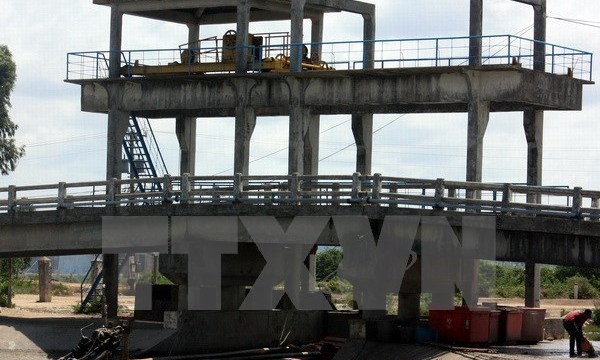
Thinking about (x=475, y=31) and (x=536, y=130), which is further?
(x=536, y=130)

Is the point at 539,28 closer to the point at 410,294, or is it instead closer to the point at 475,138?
the point at 475,138

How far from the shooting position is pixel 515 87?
45.6m

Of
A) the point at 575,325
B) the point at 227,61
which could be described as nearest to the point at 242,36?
the point at 227,61

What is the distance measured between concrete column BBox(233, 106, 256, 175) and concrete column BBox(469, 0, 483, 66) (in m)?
8.23

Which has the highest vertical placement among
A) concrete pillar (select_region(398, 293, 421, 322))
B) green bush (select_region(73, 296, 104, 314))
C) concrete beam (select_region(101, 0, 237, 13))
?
concrete beam (select_region(101, 0, 237, 13))

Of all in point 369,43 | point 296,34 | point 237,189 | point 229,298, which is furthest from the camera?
point 369,43

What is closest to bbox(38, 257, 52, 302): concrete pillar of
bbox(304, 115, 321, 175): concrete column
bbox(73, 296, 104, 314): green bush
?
bbox(73, 296, 104, 314): green bush

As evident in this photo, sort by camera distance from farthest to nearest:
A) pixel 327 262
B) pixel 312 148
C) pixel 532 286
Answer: pixel 327 262
pixel 312 148
pixel 532 286

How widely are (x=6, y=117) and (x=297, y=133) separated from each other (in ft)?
187

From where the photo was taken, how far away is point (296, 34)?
49.6 m

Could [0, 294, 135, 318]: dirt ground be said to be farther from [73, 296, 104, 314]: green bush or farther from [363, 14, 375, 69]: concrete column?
[363, 14, 375, 69]: concrete column

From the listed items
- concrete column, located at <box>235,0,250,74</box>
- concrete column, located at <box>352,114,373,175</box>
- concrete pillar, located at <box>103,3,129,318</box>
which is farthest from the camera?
concrete column, located at <box>352,114,373,175</box>

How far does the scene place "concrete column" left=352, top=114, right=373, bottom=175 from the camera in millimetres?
53487

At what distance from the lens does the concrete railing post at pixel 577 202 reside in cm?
3575
